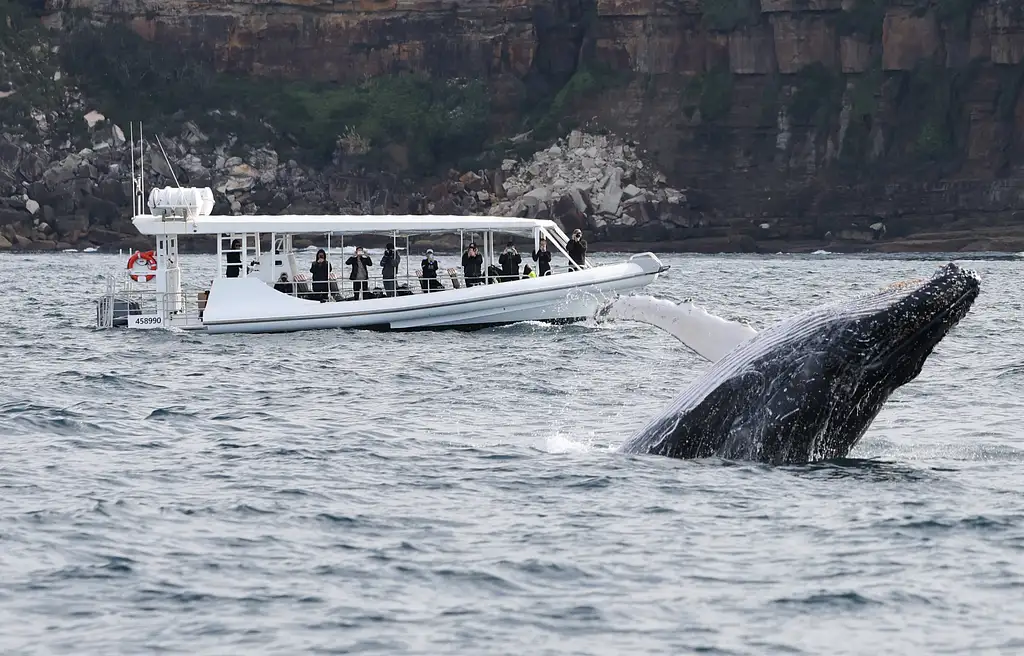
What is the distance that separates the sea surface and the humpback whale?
467 mm

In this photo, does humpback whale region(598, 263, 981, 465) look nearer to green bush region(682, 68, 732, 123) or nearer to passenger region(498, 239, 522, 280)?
passenger region(498, 239, 522, 280)

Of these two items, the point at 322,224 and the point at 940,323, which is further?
the point at 322,224

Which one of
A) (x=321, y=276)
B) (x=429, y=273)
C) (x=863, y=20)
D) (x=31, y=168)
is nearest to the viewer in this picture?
(x=321, y=276)

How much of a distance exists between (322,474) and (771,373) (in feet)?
17.5

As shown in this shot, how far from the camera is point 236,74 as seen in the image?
141625 millimetres

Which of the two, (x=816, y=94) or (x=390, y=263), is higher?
(x=816, y=94)

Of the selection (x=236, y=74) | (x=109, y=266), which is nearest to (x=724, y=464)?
(x=109, y=266)

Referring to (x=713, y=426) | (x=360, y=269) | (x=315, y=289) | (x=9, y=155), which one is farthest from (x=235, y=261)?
(x=9, y=155)

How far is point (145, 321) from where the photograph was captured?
119ft

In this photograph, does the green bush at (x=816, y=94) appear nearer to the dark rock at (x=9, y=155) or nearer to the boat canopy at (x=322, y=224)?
the dark rock at (x=9, y=155)

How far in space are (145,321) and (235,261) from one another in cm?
241

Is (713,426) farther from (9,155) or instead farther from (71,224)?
(9,155)

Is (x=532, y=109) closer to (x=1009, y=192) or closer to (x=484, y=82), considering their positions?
(x=484, y=82)

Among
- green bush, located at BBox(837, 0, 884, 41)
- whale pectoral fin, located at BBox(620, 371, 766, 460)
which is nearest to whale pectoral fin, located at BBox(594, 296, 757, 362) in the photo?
whale pectoral fin, located at BBox(620, 371, 766, 460)
